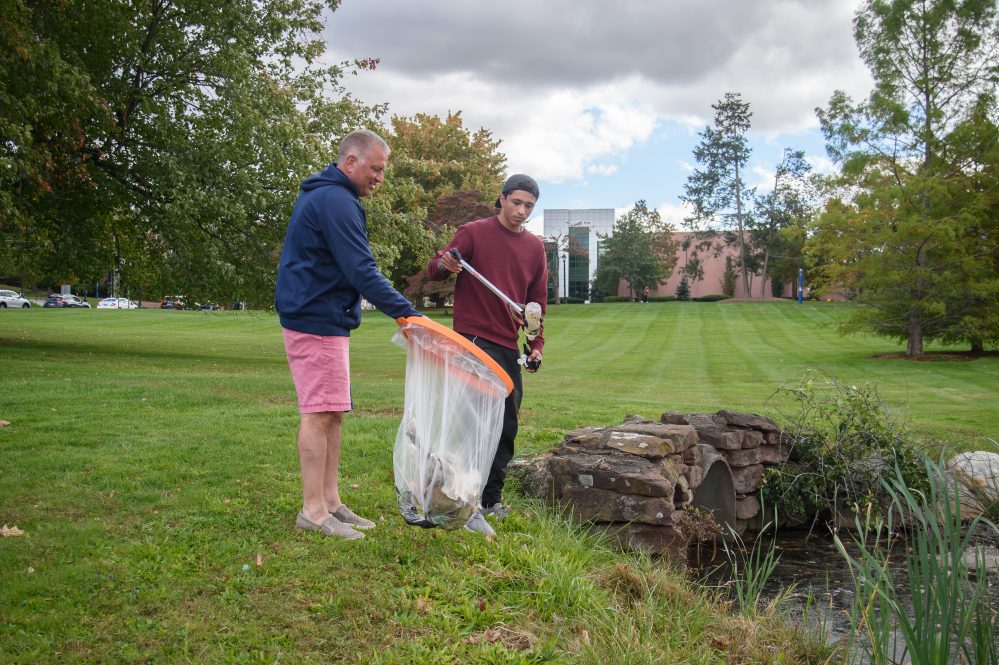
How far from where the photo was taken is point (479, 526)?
4711mm

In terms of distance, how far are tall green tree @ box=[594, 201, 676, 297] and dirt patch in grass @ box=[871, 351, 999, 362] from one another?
3667 centimetres

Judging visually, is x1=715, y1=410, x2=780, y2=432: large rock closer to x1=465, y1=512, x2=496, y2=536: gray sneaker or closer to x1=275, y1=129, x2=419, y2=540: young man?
x1=465, y1=512, x2=496, y2=536: gray sneaker

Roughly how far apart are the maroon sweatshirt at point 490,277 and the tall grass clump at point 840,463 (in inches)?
149

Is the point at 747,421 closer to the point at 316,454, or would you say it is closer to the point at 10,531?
the point at 316,454

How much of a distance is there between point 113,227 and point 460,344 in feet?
53.1

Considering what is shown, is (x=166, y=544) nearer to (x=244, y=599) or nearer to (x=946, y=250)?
(x=244, y=599)

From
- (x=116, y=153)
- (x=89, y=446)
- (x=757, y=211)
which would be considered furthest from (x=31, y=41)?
(x=757, y=211)

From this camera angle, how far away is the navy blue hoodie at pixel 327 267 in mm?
4203

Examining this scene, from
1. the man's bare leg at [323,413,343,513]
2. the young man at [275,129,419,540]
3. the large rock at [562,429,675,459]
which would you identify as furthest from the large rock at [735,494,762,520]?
the young man at [275,129,419,540]

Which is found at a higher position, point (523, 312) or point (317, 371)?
point (523, 312)

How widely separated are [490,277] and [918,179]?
19961mm

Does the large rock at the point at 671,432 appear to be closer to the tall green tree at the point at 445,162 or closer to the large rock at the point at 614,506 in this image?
the large rock at the point at 614,506

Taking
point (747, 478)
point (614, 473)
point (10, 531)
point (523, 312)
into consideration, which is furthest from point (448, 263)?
point (747, 478)

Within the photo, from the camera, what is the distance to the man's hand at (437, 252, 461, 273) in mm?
4695
